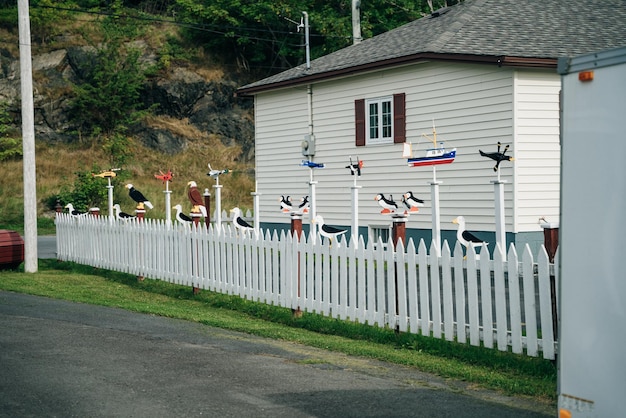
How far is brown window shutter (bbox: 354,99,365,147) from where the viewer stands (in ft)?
Answer: 73.5

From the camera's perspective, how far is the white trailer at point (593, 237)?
4594 mm

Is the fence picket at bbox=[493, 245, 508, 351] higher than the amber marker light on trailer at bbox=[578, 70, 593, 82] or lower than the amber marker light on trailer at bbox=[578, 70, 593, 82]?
lower

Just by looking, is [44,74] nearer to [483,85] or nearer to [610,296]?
[483,85]

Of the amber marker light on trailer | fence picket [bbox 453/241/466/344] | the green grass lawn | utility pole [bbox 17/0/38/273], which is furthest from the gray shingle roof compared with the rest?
the amber marker light on trailer

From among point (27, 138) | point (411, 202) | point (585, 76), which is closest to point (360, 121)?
point (411, 202)

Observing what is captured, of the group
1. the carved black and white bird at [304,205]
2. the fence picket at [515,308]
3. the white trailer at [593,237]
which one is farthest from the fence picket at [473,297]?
the carved black and white bird at [304,205]

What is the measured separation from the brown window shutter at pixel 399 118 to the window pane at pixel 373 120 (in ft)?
3.07

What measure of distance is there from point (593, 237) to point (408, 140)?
53.8ft

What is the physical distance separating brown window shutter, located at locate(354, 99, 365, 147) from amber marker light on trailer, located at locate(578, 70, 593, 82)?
1760cm

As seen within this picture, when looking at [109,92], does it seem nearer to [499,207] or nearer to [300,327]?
[499,207]

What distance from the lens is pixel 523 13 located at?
849 inches

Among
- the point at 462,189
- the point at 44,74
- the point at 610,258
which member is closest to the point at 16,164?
the point at 44,74

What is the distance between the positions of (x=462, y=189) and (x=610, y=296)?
1500cm

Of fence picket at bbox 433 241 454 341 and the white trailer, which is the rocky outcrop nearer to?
fence picket at bbox 433 241 454 341
